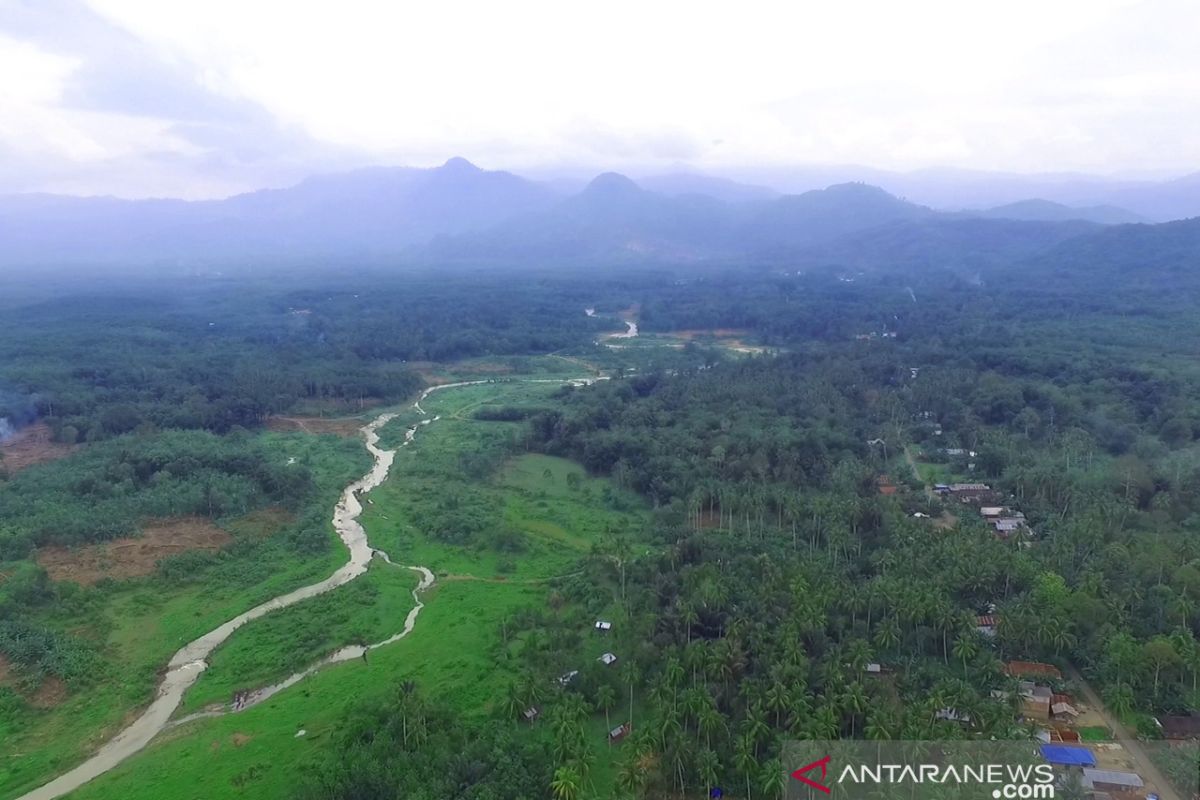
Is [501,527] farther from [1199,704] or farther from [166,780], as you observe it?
[1199,704]

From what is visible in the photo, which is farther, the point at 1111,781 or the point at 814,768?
the point at 1111,781

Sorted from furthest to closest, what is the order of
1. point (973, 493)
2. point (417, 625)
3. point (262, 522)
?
point (973, 493), point (262, 522), point (417, 625)

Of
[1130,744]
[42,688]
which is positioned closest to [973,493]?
[1130,744]

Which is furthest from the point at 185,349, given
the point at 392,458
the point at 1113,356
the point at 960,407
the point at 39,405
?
the point at 1113,356

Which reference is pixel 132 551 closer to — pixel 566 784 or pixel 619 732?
pixel 619 732

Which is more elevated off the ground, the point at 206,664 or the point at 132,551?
the point at 132,551

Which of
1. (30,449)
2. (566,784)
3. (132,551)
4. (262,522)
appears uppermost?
(30,449)

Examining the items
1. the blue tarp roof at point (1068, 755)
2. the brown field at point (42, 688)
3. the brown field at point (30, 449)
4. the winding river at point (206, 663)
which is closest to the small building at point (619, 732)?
the winding river at point (206, 663)
